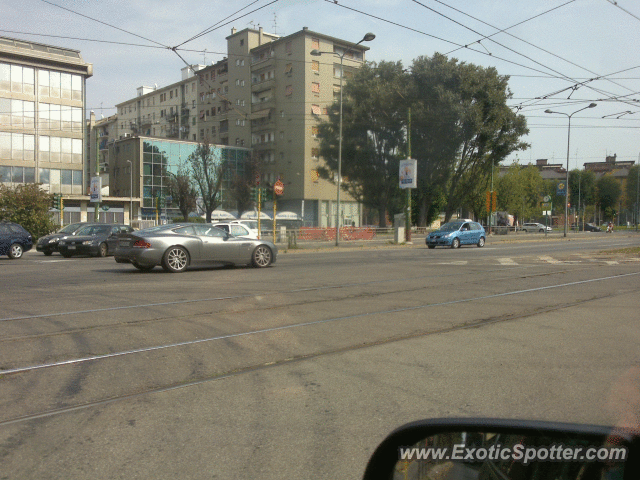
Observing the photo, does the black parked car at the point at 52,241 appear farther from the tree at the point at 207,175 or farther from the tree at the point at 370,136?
the tree at the point at 207,175

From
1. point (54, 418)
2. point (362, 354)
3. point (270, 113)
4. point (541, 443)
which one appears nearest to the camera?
point (541, 443)

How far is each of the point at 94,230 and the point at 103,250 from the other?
1.11m

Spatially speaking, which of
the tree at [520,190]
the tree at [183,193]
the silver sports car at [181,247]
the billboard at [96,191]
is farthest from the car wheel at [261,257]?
the tree at [520,190]

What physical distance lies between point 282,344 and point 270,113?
68.4 metres

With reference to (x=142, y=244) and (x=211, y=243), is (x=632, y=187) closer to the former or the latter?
(x=211, y=243)

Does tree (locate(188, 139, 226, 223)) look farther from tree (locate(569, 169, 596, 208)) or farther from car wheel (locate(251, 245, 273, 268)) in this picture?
tree (locate(569, 169, 596, 208))

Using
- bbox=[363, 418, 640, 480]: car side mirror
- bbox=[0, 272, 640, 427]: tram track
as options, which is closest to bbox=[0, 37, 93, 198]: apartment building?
bbox=[0, 272, 640, 427]: tram track

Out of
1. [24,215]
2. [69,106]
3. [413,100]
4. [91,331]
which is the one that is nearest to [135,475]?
[91,331]

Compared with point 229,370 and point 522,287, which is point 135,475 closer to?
point 229,370

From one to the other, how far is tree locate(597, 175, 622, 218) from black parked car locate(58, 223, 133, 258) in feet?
361

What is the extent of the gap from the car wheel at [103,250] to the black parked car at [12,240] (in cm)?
266

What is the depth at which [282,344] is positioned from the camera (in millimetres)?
6801

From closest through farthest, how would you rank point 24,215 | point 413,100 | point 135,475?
point 135,475 < point 24,215 < point 413,100

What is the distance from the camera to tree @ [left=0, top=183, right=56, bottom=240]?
108ft
